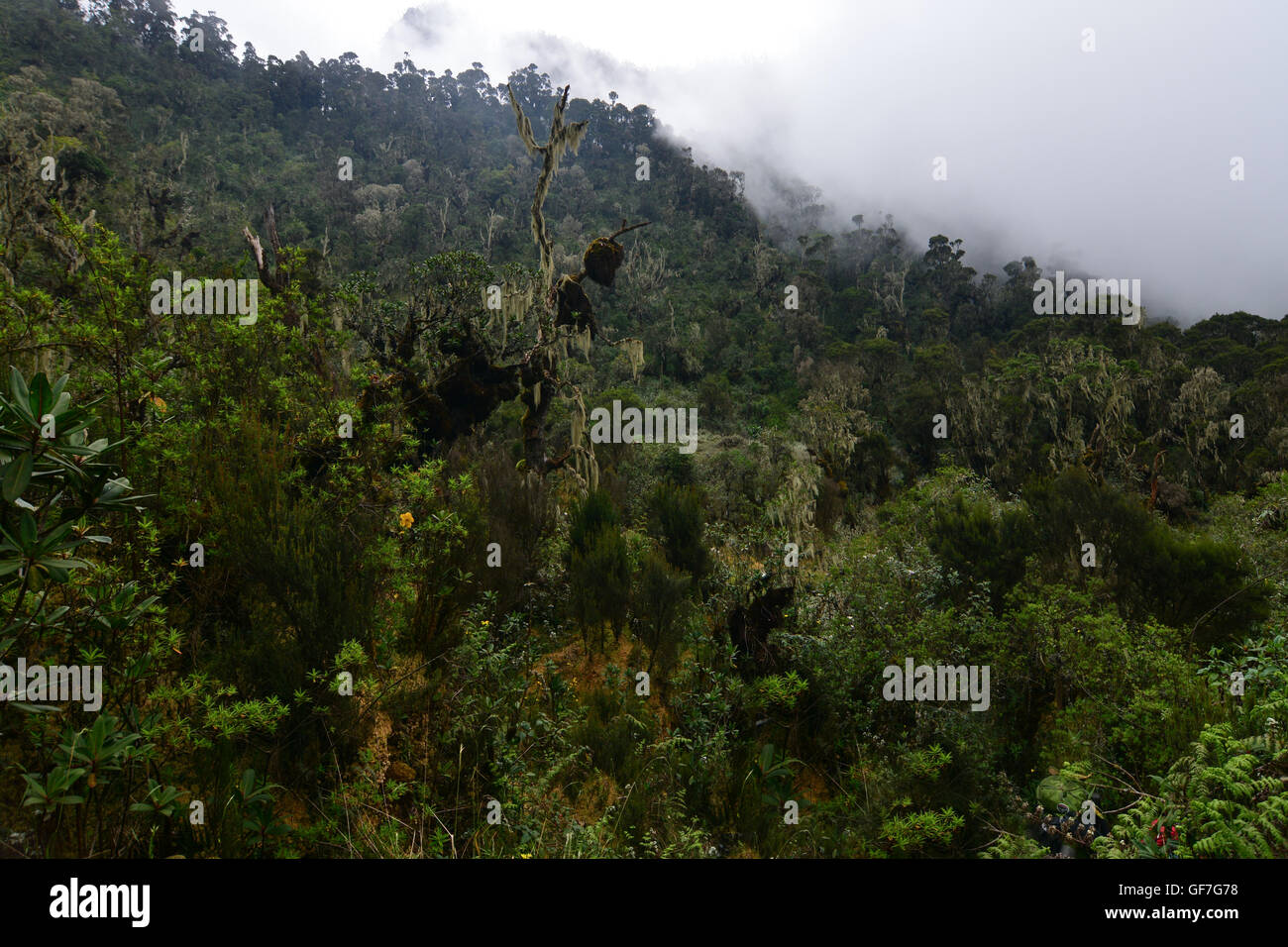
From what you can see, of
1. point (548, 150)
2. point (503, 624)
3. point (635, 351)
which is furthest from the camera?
Result: point (635, 351)

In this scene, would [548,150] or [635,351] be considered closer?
[548,150]

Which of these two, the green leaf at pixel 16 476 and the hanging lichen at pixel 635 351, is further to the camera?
the hanging lichen at pixel 635 351

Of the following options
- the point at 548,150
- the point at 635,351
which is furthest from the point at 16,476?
the point at 548,150

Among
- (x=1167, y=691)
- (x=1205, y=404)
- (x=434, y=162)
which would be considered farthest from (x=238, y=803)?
(x=434, y=162)

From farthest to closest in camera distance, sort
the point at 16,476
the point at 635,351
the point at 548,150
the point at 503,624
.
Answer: the point at 635,351 < the point at 548,150 < the point at 503,624 < the point at 16,476

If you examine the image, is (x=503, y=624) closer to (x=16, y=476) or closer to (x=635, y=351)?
(x=16, y=476)

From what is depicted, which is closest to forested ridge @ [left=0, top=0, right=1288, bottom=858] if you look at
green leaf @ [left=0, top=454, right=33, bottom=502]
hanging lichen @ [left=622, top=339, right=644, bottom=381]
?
green leaf @ [left=0, top=454, right=33, bottom=502]

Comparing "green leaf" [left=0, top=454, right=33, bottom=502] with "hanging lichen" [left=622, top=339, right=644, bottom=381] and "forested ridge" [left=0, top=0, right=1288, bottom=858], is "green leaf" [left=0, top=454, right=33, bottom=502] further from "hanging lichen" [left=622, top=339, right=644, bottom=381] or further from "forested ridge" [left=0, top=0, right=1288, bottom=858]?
"hanging lichen" [left=622, top=339, right=644, bottom=381]

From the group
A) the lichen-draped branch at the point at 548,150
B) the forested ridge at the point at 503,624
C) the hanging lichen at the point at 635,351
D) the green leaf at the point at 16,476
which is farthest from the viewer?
the hanging lichen at the point at 635,351

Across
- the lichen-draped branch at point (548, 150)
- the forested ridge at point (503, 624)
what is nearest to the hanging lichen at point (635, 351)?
the forested ridge at point (503, 624)

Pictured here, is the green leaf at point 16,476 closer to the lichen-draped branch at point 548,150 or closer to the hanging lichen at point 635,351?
the lichen-draped branch at point 548,150

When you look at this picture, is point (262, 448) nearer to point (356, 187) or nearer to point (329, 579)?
point (329, 579)

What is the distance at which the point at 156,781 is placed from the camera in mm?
2340
